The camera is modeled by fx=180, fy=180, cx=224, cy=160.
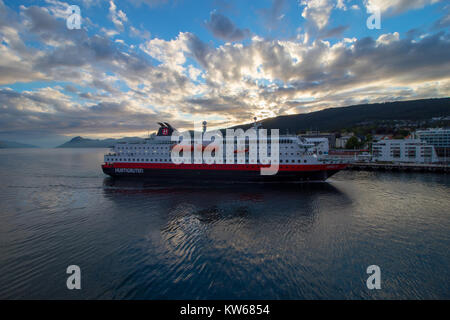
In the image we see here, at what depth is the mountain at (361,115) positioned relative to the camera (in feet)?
402

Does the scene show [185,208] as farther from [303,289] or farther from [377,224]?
[377,224]

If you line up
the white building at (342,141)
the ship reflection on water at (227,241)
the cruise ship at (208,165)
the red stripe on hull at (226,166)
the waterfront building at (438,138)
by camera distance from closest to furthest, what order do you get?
1. the ship reflection on water at (227,241)
2. the red stripe on hull at (226,166)
3. the cruise ship at (208,165)
4. the waterfront building at (438,138)
5. the white building at (342,141)

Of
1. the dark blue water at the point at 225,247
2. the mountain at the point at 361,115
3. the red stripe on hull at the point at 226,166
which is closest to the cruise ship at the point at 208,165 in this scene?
the red stripe on hull at the point at 226,166

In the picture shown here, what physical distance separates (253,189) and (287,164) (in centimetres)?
603

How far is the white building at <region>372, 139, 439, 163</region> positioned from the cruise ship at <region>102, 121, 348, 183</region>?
1259 inches

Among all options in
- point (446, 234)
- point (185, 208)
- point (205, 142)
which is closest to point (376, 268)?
point (446, 234)

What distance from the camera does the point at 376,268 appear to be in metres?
8.08

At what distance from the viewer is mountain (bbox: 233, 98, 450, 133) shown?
122544 millimetres

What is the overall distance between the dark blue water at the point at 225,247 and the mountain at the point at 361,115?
119 metres

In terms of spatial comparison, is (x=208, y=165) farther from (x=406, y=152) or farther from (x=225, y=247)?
(x=406, y=152)

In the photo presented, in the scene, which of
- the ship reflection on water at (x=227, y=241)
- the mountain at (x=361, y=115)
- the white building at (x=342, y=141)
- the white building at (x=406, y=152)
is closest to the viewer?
the ship reflection on water at (x=227, y=241)
